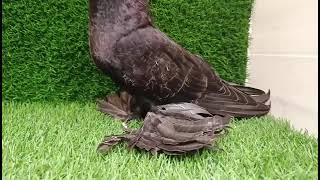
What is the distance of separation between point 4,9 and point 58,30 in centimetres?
30

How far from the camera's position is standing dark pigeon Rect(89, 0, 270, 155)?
162 centimetres

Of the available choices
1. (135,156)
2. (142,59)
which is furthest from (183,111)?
(135,156)

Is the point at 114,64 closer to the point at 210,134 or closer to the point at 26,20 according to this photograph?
the point at 210,134

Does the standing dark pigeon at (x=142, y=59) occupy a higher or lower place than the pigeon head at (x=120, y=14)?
lower

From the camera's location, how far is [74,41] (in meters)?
2.25

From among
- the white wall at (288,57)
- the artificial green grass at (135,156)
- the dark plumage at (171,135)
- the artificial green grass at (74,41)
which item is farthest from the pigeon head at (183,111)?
the artificial green grass at (74,41)

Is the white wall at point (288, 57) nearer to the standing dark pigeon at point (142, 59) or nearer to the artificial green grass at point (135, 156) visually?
the artificial green grass at point (135, 156)

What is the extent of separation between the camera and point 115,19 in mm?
1643

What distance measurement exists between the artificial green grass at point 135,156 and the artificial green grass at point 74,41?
1.54 feet

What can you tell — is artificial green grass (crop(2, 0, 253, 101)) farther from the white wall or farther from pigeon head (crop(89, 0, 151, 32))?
pigeon head (crop(89, 0, 151, 32))

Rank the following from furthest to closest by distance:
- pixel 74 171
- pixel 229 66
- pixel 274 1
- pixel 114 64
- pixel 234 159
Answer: pixel 229 66 → pixel 274 1 → pixel 114 64 → pixel 234 159 → pixel 74 171

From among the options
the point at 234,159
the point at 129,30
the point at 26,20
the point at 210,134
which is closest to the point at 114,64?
the point at 129,30

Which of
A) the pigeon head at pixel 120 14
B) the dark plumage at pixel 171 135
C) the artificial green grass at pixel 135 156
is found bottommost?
the artificial green grass at pixel 135 156

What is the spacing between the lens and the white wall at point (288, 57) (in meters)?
1.75
